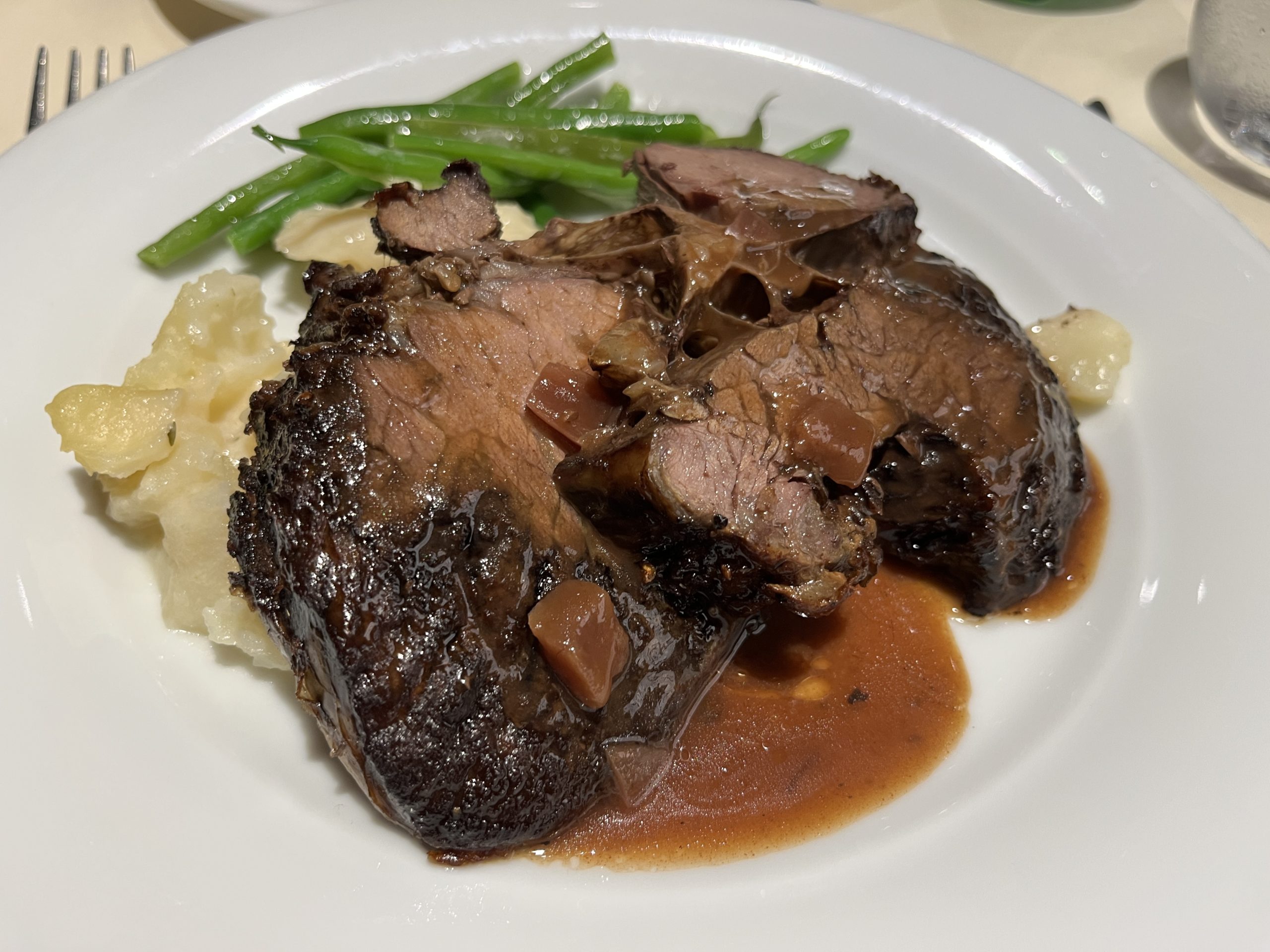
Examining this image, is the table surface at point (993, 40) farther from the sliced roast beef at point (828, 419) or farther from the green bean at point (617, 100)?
the sliced roast beef at point (828, 419)

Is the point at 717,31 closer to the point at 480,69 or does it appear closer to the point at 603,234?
the point at 480,69

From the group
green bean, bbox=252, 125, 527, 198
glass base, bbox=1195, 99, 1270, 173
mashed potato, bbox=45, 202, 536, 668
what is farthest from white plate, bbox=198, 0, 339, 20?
glass base, bbox=1195, 99, 1270, 173

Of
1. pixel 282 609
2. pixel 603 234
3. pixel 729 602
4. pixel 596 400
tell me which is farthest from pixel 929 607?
pixel 282 609

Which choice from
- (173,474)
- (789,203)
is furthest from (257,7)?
(789,203)

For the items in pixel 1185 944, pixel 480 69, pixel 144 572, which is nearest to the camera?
pixel 1185 944

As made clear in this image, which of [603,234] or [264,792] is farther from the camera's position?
[603,234]

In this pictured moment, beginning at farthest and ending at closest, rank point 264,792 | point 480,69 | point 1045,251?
point 480,69 → point 1045,251 → point 264,792

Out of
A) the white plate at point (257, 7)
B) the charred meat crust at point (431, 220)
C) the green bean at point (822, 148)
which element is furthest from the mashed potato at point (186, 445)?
the green bean at point (822, 148)
